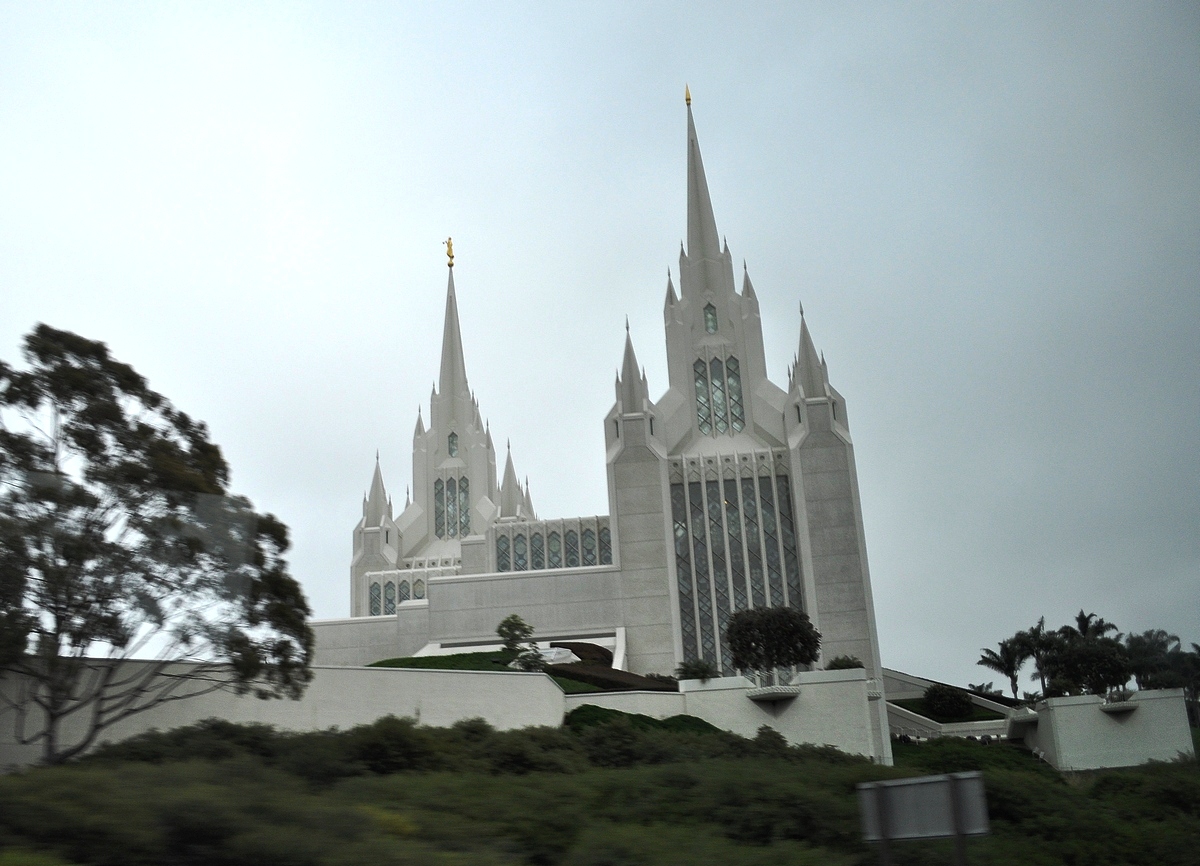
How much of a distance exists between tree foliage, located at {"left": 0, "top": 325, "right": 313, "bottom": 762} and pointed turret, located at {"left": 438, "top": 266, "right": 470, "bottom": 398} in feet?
180

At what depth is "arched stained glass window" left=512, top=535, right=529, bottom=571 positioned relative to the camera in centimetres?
5531

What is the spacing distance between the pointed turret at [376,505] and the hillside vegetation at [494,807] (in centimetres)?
5097

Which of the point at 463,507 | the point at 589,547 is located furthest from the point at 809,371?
the point at 463,507

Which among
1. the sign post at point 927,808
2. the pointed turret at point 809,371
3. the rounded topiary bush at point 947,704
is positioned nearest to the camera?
the sign post at point 927,808

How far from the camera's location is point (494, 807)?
939 centimetres

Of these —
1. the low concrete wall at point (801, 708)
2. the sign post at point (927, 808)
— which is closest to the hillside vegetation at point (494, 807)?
the sign post at point (927, 808)

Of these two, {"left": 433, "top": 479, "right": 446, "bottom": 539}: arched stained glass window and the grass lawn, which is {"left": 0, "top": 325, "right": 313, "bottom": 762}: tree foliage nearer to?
the grass lawn

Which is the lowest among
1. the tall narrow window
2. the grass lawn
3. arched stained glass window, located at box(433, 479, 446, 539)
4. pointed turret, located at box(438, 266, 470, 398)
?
the grass lawn

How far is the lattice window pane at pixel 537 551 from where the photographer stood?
55.2 m

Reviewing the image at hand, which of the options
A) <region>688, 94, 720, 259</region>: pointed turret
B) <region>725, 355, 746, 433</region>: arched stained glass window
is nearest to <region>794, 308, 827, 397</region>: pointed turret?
<region>725, 355, 746, 433</region>: arched stained glass window

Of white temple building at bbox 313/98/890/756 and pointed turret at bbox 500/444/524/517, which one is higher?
pointed turret at bbox 500/444/524/517

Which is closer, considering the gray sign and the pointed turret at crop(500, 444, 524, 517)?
the gray sign

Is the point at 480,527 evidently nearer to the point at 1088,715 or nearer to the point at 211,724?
the point at 1088,715

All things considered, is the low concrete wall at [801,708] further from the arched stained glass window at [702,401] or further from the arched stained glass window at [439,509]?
the arched stained glass window at [439,509]
